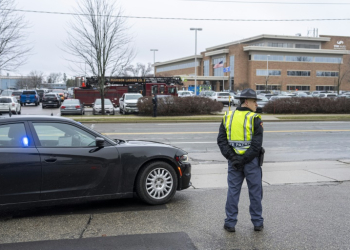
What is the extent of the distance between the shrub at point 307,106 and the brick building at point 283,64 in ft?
160

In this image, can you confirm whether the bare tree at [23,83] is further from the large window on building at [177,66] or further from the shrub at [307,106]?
the shrub at [307,106]

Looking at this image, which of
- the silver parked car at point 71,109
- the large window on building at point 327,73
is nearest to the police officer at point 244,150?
the silver parked car at point 71,109

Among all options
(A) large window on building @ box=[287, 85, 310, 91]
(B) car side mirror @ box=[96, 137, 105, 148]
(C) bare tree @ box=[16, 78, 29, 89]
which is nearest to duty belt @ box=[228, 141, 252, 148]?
(B) car side mirror @ box=[96, 137, 105, 148]

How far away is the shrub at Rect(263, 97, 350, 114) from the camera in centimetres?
2939

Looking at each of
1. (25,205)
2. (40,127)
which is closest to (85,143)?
(40,127)

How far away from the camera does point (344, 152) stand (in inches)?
461

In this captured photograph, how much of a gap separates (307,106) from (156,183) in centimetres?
2614

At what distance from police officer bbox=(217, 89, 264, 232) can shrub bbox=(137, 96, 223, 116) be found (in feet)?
73.2

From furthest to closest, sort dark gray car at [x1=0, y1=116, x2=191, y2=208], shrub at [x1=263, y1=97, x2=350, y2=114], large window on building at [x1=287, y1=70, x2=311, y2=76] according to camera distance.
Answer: large window on building at [x1=287, y1=70, x2=311, y2=76] < shrub at [x1=263, y1=97, x2=350, y2=114] < dark gray car at [x1=0, y1=116, x2=191, y2=208]

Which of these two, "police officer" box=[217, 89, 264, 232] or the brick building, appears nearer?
"police officer" box=[217, 89, 264, 232]

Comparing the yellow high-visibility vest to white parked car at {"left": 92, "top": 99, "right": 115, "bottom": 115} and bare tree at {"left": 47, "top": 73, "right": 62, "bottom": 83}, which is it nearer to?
white parked car at {"left": 92, "top": 99, "right": 115, "bottom": 115}

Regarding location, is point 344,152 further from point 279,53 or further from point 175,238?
point 279,53

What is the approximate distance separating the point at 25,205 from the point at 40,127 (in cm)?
113

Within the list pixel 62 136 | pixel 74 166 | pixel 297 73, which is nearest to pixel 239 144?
pixel 74 166
